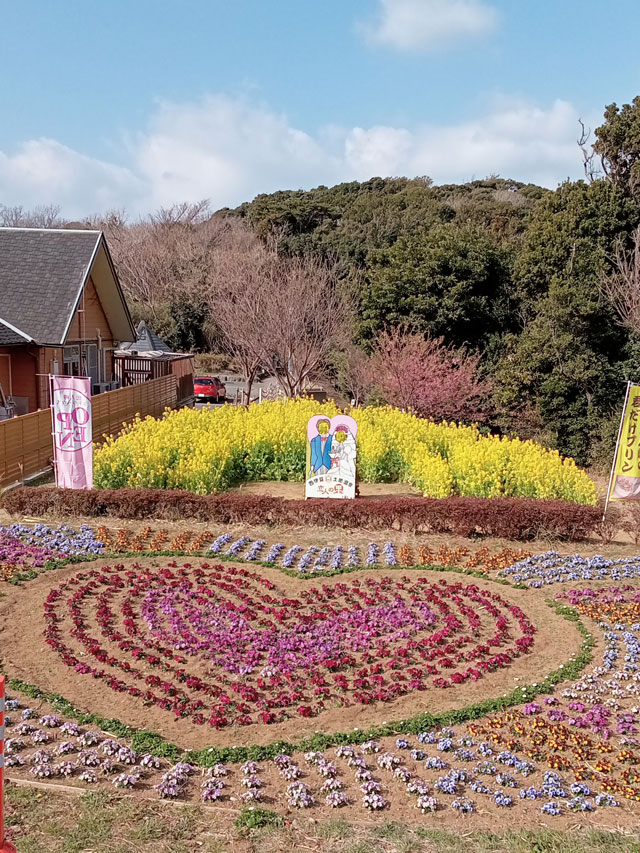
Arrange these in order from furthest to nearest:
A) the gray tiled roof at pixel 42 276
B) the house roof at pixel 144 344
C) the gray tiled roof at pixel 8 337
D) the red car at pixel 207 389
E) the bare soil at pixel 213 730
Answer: the red car at pixel 207 389 < the house roof at pixel 144 344 < the gray tiled roof at pixel 42 276 < the gray tiled roof at pixel 8 337 < the bare soil at pixel 213 730

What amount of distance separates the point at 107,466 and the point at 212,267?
3183 cm

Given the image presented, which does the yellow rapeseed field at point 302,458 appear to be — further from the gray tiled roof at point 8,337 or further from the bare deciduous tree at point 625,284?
the bare deciduous tree at point 625,284

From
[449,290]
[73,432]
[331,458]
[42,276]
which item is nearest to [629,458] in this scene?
[331,458]

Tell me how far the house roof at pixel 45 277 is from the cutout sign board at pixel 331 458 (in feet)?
33.9

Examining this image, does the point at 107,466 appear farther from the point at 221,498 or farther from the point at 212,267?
the point at 212,267

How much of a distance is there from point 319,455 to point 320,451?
0.07 m

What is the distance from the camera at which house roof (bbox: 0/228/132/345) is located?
20.9 metres

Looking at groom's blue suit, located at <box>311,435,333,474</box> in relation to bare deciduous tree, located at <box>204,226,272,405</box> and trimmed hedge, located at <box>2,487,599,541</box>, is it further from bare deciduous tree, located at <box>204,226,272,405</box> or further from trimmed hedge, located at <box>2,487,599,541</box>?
bare deciduous tree, located at <box>204,226,272,405</box>

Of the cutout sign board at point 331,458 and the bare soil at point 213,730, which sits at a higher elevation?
the cutout sign board at point 331,458

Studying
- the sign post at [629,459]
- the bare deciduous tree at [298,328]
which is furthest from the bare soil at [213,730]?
the bare deciduous tree at [298,328]

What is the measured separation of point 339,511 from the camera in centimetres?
1223

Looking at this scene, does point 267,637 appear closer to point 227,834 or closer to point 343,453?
point 227,834

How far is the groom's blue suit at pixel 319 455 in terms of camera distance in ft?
43.4

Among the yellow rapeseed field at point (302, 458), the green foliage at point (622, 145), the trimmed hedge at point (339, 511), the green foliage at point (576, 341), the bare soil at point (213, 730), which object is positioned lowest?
the bare soil at point (213, 730)
